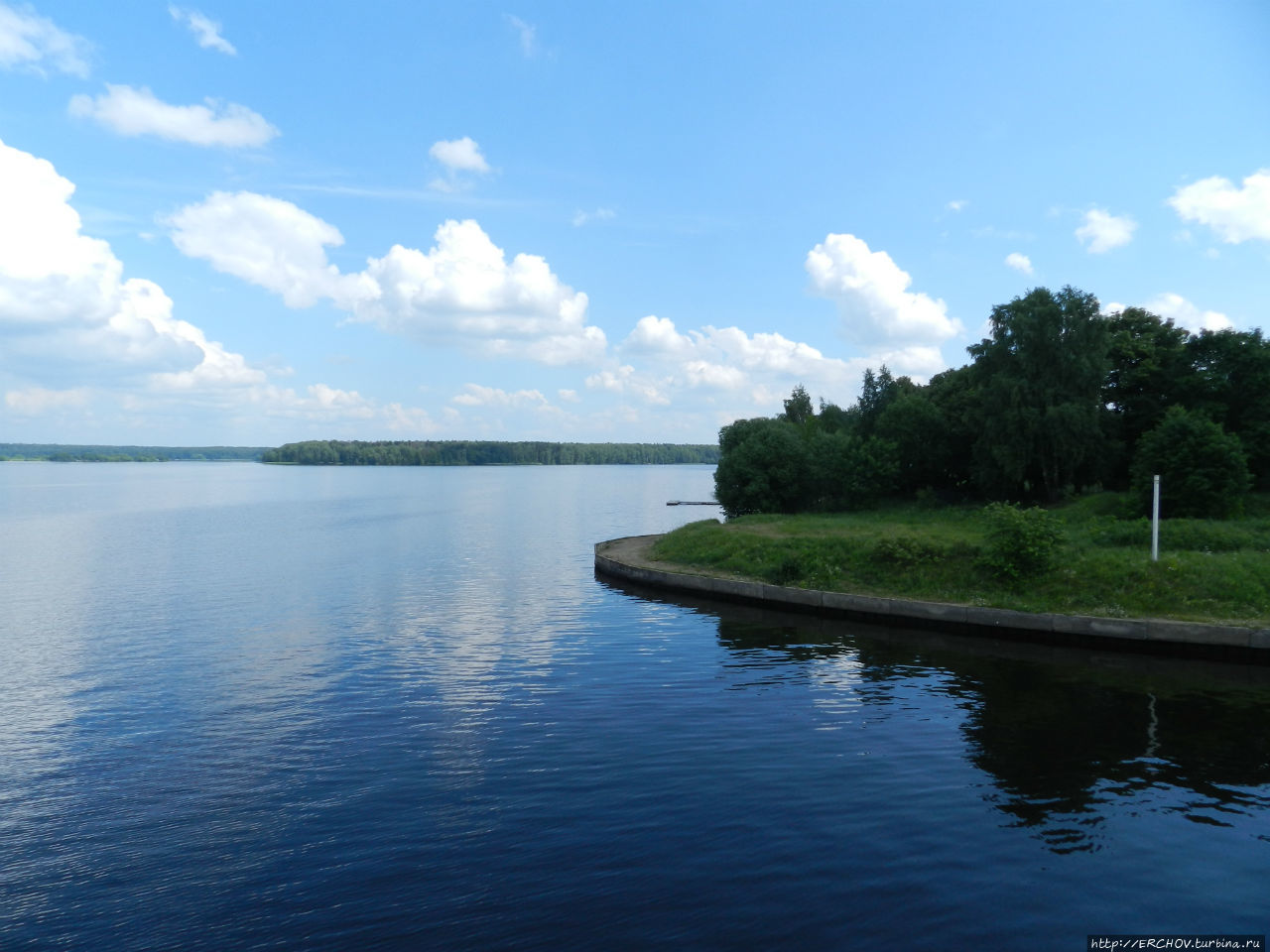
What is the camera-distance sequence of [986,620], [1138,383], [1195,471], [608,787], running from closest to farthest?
Result: [608,787], [986,620], [1195,471], [1138,383]

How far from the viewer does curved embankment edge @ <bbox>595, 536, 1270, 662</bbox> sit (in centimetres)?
2428

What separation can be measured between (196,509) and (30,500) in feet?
108

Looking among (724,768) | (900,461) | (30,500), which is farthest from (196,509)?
(724,768)

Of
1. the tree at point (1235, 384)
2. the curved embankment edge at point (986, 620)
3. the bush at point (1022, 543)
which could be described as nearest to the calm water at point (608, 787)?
the curved embankment edge at point (986, 620)

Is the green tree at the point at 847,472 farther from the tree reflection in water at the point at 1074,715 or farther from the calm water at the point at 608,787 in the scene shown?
the calm water at the point at 608,787

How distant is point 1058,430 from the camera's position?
2029 inches

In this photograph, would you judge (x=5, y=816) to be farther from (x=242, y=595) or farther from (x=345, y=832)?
(x=242, y=595)

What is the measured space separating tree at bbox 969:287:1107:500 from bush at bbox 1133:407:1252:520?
808cm

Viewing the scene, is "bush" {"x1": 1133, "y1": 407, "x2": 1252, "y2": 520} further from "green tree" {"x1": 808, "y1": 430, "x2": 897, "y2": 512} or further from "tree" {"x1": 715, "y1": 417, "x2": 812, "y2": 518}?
"tree" {"x1": 715, "y1": 417, "x2": 812, "y2": 518}

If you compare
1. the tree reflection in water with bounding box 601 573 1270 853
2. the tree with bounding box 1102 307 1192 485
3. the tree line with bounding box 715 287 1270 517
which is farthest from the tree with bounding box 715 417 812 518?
the tree reflection in water with bounding box 601 573 1270 853

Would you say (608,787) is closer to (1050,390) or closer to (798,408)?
(1050,390)

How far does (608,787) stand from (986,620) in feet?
63.4

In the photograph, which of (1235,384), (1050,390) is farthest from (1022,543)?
(1235,384)

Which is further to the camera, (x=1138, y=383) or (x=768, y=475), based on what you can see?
(x=768, y=475)
